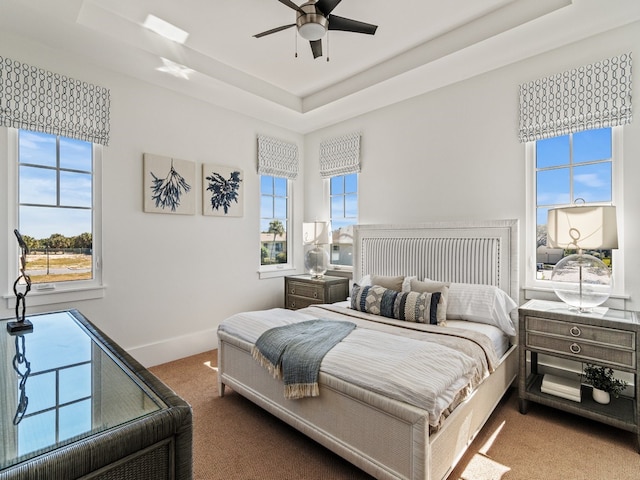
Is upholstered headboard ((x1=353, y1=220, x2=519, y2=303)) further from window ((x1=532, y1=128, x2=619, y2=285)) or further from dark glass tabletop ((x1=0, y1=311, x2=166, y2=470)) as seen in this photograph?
dark glass tabletop ((x1=0, y1=311, x2=166, y2=470))

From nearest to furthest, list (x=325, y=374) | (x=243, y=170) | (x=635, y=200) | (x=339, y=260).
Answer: (x=325, y=374) → (x=635, y=200) → (x=243, y=170) → (x=339, y=260)

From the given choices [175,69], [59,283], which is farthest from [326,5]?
[59,283]

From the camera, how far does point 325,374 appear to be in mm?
1885

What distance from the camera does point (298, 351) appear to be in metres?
2.05

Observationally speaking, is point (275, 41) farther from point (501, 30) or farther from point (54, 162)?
point (54, 162)

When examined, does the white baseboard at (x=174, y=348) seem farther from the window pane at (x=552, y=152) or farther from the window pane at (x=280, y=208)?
the window pane at (x=552, y=152)

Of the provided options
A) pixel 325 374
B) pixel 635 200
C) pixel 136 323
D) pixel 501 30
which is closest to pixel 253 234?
pixel 136 323

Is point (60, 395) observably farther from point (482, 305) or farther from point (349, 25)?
point (482, 305)

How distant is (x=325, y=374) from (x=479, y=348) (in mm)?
1075

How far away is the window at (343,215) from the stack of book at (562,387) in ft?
8.03

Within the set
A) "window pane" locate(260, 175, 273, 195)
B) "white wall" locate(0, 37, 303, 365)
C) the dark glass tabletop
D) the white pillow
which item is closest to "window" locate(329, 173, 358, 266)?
"window pane" locate(260, 175, 273, 195)

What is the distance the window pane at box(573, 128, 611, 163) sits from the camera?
103 inches

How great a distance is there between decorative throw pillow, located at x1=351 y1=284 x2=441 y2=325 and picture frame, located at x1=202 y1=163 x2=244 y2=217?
1910 millimetres

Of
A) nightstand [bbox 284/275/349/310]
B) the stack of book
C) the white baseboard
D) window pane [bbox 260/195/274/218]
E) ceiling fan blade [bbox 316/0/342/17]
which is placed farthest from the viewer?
window pane [bbox 260/195/274/218]
